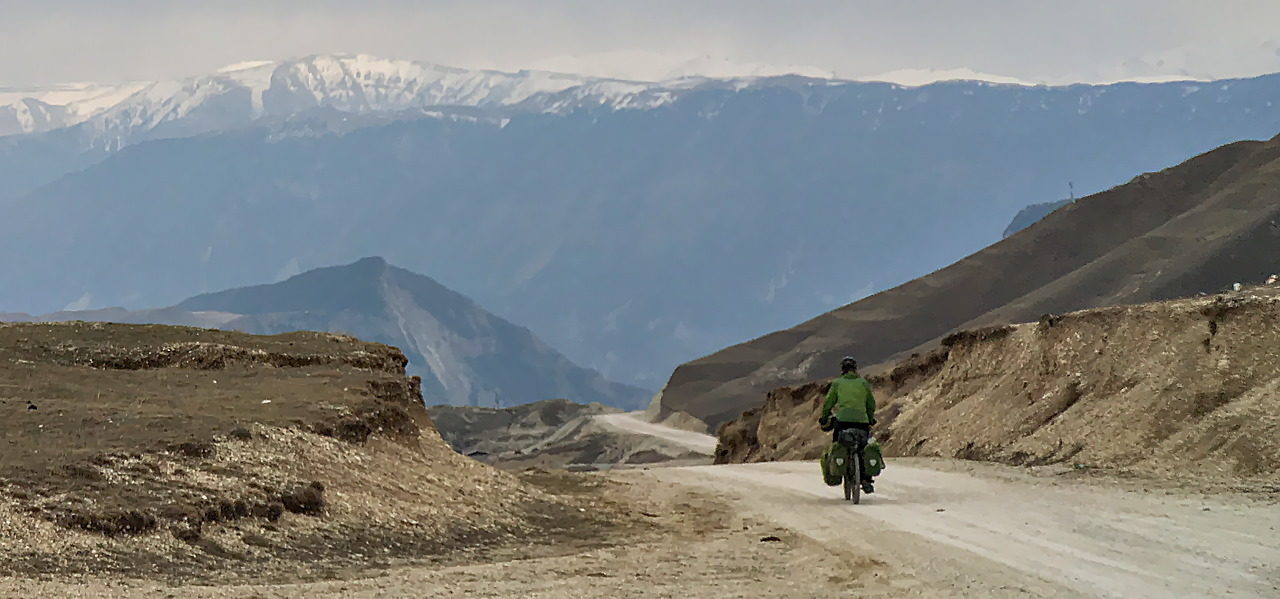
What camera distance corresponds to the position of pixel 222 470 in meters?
15.2

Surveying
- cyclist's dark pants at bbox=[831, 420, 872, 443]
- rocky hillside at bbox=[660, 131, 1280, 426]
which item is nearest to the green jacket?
cyclist's dark pants at bbox=[831, 420, 872, 443]

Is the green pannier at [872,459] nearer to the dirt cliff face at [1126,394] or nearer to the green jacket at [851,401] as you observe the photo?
the green jacket at [851,401]

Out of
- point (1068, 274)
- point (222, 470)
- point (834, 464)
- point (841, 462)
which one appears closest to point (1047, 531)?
point (841, 462)

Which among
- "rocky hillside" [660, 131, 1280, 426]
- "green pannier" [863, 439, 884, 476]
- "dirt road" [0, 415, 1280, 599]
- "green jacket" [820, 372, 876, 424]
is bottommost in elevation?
"dirt road" [0, 415, 1280, 599]

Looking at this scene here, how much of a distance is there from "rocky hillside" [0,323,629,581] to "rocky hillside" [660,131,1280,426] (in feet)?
227

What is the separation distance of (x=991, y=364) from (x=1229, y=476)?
1816cm

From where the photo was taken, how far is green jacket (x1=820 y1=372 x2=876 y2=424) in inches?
717

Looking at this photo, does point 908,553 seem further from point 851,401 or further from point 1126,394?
point 1126,394

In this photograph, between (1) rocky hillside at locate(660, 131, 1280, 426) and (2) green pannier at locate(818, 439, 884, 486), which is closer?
(2) green pannier at locate(818, 439, 884, 486)

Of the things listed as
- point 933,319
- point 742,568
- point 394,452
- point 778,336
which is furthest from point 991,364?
point 778,336

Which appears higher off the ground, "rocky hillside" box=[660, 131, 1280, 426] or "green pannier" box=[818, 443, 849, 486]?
"rocky hillside" box=[660, 131, 1280, 426]

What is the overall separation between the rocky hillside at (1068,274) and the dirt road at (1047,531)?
2617 inches

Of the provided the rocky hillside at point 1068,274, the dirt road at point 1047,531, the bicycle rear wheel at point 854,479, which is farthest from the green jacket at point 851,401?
the rocky hillside at point 1068,274

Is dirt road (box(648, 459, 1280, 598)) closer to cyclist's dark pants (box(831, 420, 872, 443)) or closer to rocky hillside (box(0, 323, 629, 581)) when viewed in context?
cyclist's dark pants (box(831, 420, 872, 443))
